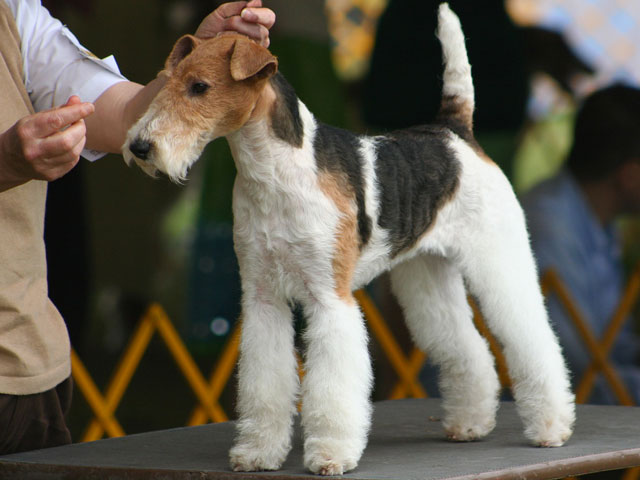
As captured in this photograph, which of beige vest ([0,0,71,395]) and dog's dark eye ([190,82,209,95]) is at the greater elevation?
dog's dark eye ([190,82,209,95])

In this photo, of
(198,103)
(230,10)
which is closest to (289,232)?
(198,103)

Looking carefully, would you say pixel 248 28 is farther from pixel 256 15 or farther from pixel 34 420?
pixel 34 420

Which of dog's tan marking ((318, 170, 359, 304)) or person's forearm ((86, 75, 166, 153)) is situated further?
person's forearm ((86, 75, 166, 153))

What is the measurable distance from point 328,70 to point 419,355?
1705mm

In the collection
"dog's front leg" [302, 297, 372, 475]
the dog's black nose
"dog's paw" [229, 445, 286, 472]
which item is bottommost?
"dog's paw" [229, 445, 286, 472]

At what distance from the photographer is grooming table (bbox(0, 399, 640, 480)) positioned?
1973 millimetres

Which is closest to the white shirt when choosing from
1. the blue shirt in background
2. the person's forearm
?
the person's forearm

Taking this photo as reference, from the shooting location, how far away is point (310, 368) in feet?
6.57

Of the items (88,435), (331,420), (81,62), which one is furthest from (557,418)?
(88,435)

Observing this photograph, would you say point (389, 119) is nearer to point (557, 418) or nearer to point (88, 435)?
point (88, 435)

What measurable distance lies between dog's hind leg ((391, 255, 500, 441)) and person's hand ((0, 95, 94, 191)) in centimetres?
109

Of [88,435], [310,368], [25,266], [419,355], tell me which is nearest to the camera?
[310,368]

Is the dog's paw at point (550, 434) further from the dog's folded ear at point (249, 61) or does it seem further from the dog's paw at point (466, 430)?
the dog's folded ear at point (249, 61)

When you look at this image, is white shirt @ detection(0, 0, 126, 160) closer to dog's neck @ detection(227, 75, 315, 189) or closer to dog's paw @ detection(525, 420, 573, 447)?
dog's neck @ detection(227, 75, 315, 189)
